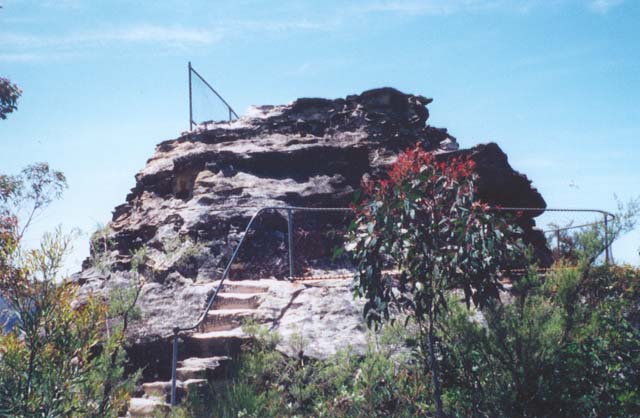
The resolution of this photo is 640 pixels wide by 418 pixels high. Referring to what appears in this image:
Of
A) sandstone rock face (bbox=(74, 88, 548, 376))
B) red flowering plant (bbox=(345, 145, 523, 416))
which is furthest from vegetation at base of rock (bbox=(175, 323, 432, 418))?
sandstone rock face (bbox=(74, 88, 548, 376))

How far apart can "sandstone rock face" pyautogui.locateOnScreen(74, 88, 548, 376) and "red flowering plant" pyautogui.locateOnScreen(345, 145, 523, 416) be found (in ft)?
9.67

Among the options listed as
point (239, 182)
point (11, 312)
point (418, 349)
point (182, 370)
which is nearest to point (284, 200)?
point (239, 182)

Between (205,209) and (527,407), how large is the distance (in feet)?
28.2

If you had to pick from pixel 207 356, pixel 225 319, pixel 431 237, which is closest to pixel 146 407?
pixel 207 356

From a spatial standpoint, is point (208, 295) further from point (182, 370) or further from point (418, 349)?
point (418, 349)

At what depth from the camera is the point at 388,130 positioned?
14211 millimetres

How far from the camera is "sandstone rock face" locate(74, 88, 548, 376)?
33.1 feet

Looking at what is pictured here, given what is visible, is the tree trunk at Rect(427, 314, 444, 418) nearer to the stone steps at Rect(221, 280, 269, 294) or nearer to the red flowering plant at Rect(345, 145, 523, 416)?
the red flowering plant at Rect(345, 145, 523, 416)

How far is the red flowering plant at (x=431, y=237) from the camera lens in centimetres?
407

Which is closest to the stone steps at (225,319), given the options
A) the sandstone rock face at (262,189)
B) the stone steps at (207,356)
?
the stone steps at (207,356)

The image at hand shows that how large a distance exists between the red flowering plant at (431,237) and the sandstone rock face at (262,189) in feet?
9.67

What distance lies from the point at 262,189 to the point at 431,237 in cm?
822

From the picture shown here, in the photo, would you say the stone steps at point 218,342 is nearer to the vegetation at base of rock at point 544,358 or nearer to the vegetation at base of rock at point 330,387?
the vegetation at base of rock at point 330,387

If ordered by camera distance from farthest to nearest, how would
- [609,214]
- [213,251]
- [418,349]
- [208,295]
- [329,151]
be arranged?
[329,151], [213,251], [609,214], [208,295], [418,349]
